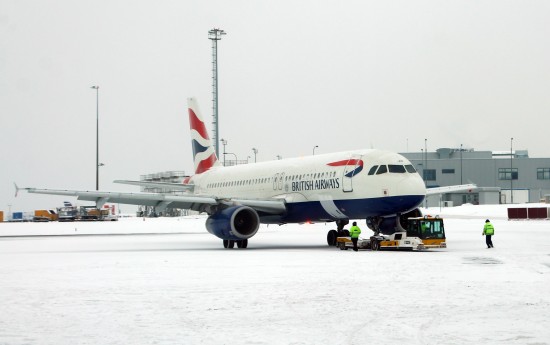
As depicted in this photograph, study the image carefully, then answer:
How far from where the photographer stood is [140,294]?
55.2 feet

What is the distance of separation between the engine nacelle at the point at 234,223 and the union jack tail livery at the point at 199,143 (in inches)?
546

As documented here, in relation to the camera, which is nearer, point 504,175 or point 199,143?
point 199,143

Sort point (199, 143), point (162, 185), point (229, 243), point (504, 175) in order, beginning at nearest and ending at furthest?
point (229, 243)
point (162, 185)
point (199, 143)
point (504, 175)

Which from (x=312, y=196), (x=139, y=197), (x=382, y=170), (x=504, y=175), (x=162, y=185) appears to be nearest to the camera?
(x=382, y=170)

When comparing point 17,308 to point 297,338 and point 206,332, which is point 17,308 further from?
point 297,338

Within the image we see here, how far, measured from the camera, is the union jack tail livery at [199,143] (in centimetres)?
5031

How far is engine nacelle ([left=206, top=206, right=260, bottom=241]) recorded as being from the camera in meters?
34.9

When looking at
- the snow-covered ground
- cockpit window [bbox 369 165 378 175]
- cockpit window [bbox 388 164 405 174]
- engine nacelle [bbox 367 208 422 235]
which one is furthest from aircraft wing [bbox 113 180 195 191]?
the snow-covered ground

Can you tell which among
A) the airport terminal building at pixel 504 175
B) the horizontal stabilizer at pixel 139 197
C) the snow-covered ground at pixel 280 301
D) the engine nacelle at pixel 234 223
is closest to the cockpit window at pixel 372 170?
the engine nacelle at pixel 234 223

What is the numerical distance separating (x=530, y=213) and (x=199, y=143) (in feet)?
130

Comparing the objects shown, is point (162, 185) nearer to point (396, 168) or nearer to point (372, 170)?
point (372, 170)

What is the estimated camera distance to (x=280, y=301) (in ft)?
50.9

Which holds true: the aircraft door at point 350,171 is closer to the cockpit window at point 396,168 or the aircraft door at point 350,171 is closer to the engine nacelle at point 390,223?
the cockpit window at point 396,168

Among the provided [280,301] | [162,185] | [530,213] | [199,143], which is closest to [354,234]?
[280,301]
